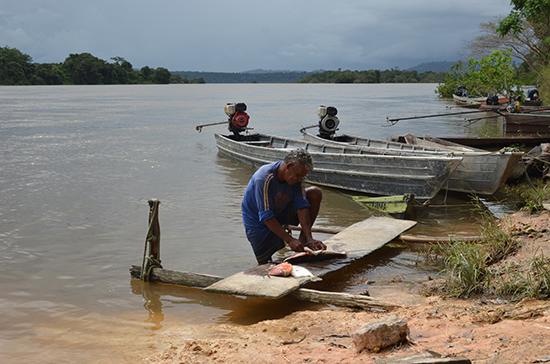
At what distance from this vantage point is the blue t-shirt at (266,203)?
466 cm

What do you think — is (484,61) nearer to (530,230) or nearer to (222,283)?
(530,230)

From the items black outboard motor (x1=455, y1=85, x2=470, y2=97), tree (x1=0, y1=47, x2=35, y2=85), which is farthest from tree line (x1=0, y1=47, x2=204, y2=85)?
black outboard motor (x1=455, y1=85, x2=470, y2=97)

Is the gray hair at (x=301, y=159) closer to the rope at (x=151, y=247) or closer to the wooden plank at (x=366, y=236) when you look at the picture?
the wooden plank at (x=366, y=236)

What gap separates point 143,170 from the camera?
1434 centimetres

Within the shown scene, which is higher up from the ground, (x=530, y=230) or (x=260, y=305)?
(x=530, y=230)

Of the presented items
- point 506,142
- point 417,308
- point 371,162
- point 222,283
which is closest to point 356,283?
point 417,308

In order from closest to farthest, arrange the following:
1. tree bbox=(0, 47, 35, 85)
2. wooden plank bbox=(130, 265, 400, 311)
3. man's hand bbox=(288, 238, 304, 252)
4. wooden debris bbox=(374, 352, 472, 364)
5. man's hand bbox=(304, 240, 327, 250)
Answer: wooden debris bbox=(374, 352, 472, 364)
wooden plank bbox=(130, 265, 400, 311)
man's hand bbox=(288, 238, 304, 252)
man's hand bbox=(304, 240, 327, 250)
tree bbox=(0, 47, 35, 85)

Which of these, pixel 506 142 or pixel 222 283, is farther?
pixel 506 142

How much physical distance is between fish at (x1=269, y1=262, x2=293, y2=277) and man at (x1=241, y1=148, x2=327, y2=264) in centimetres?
26

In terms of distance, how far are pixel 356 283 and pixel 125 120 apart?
2933cm

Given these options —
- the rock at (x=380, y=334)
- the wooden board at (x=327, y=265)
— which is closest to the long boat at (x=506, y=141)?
the wooden board at (x=327, y=265)

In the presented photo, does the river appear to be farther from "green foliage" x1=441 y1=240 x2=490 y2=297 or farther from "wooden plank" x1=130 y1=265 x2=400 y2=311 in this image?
"green foliage" x1=441 y1=240 x2=490 y2=297

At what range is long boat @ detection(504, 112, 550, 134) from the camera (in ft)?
46.6

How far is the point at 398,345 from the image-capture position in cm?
304
